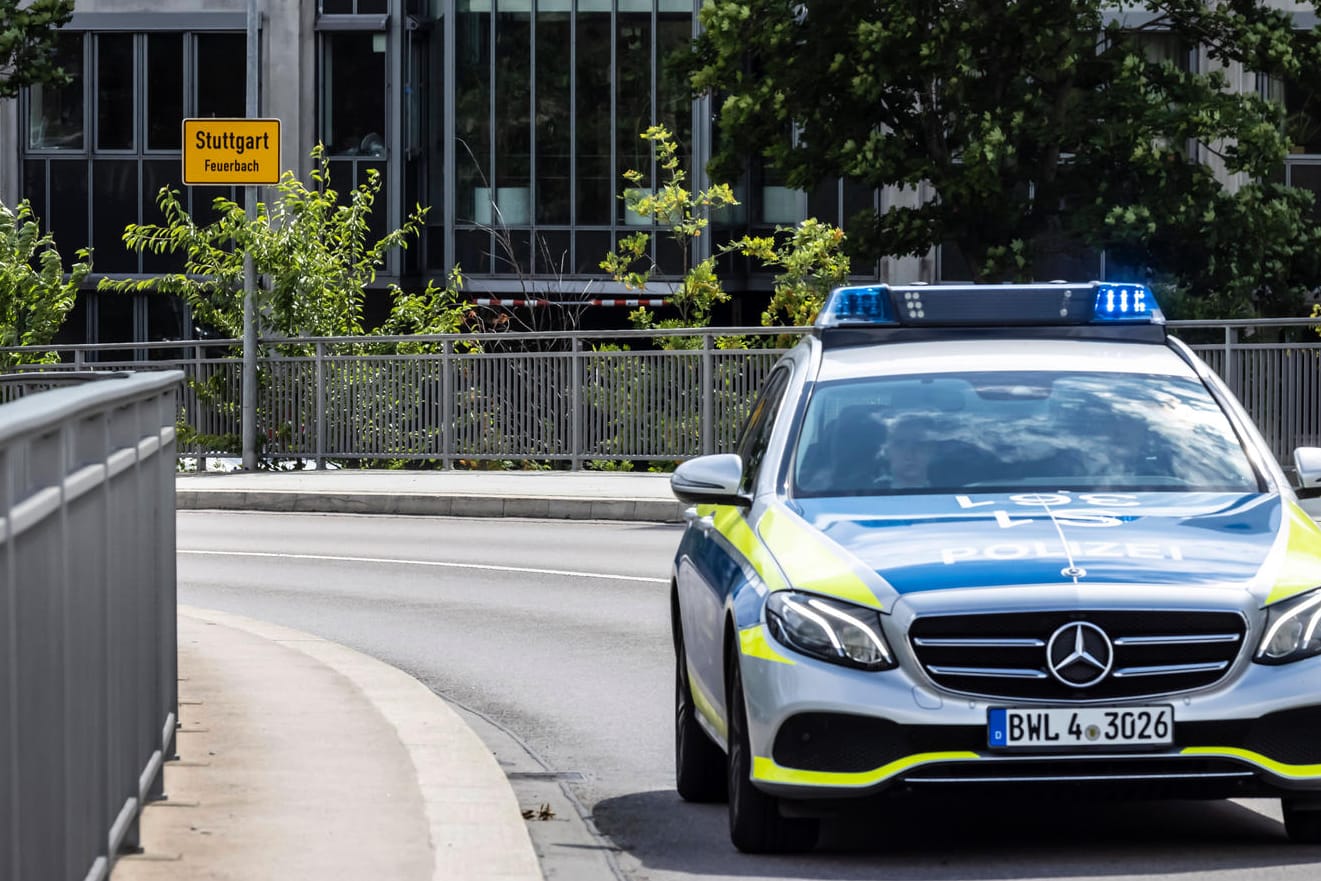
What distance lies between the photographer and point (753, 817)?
7086 millimetres

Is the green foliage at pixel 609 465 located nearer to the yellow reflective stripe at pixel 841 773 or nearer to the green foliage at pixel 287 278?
the green foliage at pixel 287 278

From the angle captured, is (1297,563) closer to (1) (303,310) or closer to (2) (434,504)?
(2) (434,504)

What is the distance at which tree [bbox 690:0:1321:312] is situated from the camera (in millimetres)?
27875

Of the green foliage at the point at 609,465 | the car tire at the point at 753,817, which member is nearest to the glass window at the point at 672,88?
the green foliage at the point at 609,465

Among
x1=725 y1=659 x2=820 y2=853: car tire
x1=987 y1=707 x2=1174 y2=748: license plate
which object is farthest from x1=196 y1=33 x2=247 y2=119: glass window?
x1=987 y1=707 x2=1174 y2=748: license plate

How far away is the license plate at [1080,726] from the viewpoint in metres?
6.57

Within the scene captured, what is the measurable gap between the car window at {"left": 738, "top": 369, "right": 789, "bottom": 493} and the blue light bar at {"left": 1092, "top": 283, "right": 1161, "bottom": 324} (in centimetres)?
106

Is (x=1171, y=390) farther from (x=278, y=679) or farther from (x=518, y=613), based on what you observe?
(x=518, y=613)

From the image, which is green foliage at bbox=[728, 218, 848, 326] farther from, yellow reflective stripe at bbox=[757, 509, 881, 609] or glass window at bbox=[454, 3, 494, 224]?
yellow reflective stripe at bbox=[757, 509, 881, 609]

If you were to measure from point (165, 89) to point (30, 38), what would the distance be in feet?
38.6

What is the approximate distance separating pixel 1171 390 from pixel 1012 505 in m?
1.01

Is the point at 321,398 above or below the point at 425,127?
below

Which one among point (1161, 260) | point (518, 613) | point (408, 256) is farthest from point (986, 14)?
point (408, 256)

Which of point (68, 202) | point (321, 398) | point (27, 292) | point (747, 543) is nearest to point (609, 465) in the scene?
point (321, 398)
